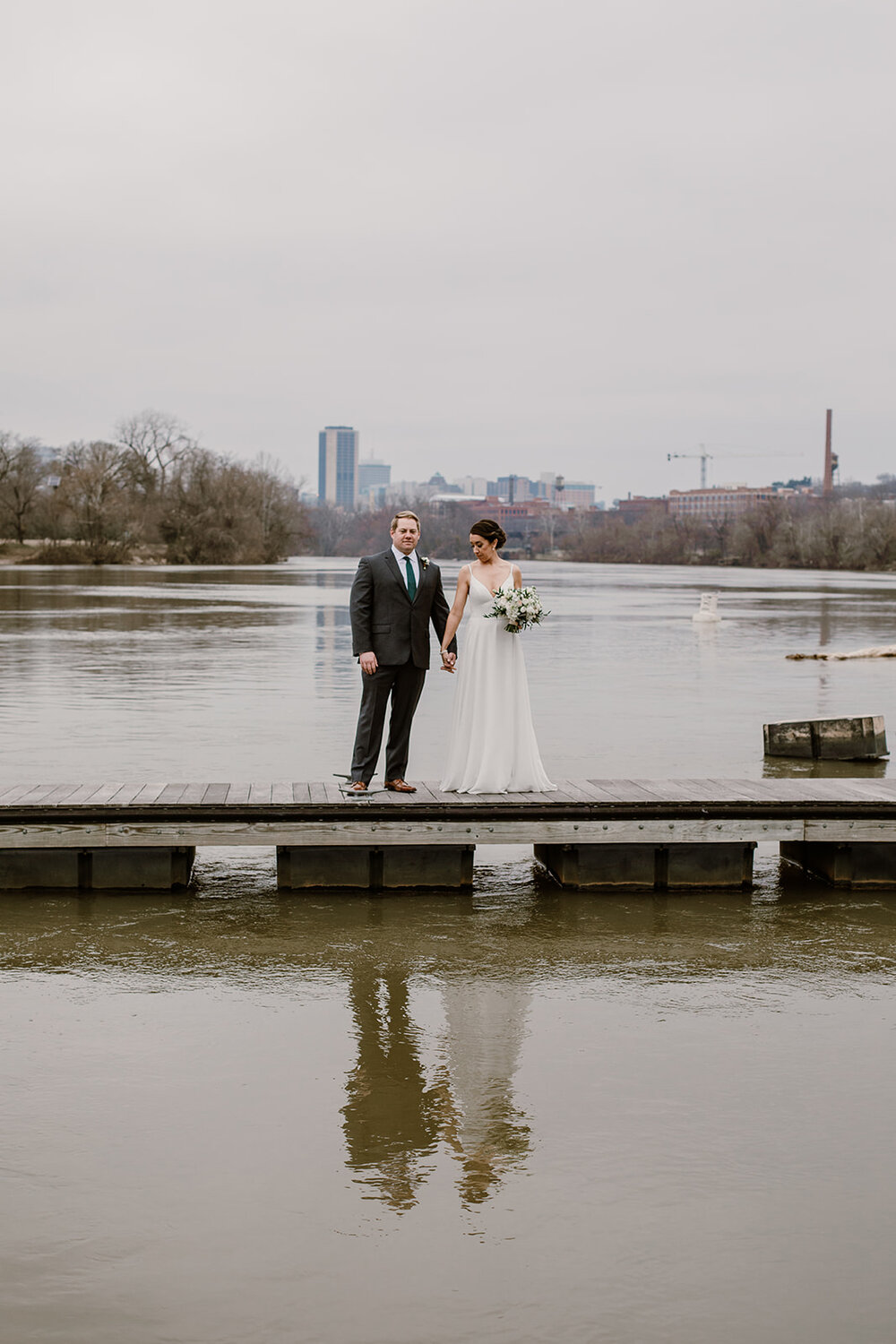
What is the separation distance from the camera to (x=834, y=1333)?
3.94 m

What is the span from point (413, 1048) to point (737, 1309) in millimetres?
2273

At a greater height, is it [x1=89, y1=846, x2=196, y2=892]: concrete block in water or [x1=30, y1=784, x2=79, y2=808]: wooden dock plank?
[x1=30, y1=784, x2=79, y2=808]: wooden dock plank

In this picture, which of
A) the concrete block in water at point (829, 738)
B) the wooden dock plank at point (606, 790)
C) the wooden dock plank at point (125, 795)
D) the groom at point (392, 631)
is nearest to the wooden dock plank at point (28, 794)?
the wooden dock plank at point (125, 795)

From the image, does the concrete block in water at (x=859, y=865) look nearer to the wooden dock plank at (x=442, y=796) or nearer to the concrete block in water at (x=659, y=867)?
the concrete block in water at (x=659, y=867)

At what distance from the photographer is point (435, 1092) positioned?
559cm

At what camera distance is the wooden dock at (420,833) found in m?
8.73

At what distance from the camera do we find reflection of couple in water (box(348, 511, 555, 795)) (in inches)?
371

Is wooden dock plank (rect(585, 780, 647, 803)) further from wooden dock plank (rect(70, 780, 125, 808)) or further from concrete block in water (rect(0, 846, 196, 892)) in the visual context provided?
wooden dock plank (rect(70, 780, 125, 808))

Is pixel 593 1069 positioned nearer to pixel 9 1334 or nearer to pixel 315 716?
→ pixel 9 1334

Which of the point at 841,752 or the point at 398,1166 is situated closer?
the point at 398,1166

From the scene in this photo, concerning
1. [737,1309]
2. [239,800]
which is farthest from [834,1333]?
[239,800]

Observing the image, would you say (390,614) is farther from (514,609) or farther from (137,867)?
(137,867)

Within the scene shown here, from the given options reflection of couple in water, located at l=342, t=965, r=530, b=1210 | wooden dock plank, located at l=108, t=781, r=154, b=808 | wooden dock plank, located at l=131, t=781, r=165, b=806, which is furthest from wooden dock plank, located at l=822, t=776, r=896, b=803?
wooden dock plank, located at l=108, t=781, r=154, b=808

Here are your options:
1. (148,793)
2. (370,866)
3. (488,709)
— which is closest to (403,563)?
(488,709)
